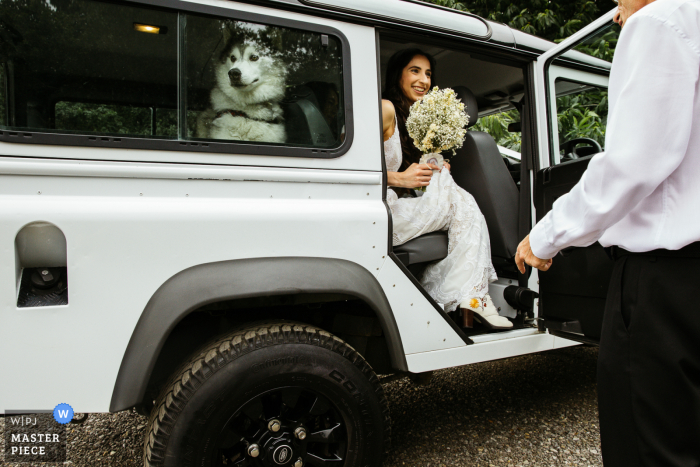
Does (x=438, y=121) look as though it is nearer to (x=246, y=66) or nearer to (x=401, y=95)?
(x=401, y=95)

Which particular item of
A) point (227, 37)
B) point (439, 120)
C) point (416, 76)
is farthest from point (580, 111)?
point (227, 37)

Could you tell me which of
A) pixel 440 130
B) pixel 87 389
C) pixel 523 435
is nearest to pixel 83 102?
pixel 87 389

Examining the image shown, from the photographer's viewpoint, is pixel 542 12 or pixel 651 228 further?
pixel 542 12

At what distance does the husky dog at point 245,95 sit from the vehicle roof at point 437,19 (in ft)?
0.97

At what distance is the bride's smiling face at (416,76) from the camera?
2.64 meters

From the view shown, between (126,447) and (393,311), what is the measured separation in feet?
5.82

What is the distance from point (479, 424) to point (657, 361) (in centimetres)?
168

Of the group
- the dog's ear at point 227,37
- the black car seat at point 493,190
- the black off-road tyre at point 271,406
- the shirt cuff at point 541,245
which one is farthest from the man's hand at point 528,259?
the dog's ear at point 227,37

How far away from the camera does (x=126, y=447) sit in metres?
2.36

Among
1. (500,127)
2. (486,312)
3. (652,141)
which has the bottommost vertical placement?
(486,312)

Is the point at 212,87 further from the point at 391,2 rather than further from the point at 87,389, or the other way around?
the point at 87,389

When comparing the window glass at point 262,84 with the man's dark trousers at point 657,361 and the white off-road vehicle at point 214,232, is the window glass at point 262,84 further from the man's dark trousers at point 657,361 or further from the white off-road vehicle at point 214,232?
the man's dark trousers at point 657,361

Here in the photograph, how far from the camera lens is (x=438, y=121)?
215cm

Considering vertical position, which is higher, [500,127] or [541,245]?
[500,127]
